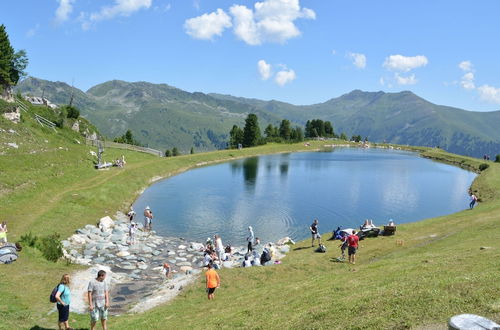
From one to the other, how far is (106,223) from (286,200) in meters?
35.1

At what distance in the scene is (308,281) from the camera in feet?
82.1

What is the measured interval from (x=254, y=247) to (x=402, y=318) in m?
29.4

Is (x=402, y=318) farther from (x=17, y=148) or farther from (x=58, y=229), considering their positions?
(x=17, y=148)

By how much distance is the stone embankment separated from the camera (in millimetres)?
27078

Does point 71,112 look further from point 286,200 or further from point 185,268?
point 185,268

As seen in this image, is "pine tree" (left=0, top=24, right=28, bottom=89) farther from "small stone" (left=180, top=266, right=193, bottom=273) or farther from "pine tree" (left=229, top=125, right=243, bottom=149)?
"pine tree" (left=229, top=125, right=243, bottom=149)

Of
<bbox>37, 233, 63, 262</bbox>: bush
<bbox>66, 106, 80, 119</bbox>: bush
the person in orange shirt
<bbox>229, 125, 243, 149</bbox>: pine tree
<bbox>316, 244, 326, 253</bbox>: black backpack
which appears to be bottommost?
<bbox>316, 244, 326, 253</bbox>: black backpack

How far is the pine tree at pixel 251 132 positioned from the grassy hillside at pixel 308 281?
121 meters

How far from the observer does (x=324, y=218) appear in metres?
60.2

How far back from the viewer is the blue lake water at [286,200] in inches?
2200

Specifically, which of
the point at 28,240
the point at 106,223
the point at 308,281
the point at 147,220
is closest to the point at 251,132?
the point at 147,220

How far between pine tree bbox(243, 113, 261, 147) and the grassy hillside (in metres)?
121

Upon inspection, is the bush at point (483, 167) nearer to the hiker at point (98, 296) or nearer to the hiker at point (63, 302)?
the hiker at point (98, 296)

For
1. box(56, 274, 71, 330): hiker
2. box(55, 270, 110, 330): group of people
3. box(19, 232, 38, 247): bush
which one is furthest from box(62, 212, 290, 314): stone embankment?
box(55, 270, 110, 330): group of people
